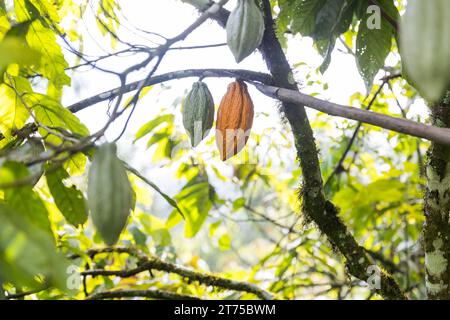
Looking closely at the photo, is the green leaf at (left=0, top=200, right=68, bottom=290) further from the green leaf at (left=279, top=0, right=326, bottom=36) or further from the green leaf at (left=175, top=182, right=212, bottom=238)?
the green leaf at (left=175, top=182, right=212, bottom=238)

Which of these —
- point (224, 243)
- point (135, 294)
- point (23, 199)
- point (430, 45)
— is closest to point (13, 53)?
point (23, 199)

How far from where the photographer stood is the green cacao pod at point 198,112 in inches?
47.6

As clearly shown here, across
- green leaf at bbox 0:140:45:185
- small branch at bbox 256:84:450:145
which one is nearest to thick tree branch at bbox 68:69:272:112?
green leaf at bbox 0:140:45:185

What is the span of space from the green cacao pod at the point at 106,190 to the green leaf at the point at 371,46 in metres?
0.65

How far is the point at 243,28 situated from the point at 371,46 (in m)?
0.35

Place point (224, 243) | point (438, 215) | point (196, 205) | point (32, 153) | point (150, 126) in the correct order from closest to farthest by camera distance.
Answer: point (32, 153)
point (438, 215)
point (150, 126)
point (196, 205)
point (224, 243)

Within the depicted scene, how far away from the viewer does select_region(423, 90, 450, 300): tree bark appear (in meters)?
1.33

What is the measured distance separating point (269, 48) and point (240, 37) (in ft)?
0.96

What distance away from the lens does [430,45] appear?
1.96 ft

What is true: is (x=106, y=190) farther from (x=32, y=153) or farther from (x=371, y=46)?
(x=371, y=46)

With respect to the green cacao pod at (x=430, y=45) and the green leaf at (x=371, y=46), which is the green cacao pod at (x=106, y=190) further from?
the green leaf at (x=371, y=46)

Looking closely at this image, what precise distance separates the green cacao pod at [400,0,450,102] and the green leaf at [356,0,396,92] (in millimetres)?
583
